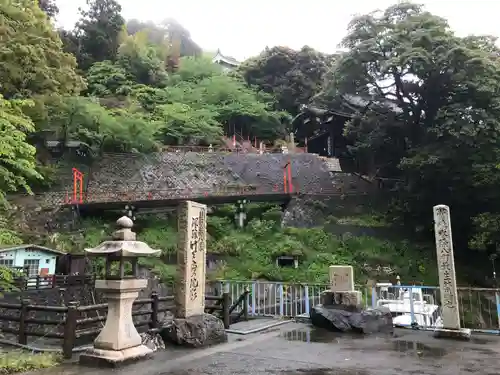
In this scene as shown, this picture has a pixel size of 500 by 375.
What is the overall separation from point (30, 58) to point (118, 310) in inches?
777

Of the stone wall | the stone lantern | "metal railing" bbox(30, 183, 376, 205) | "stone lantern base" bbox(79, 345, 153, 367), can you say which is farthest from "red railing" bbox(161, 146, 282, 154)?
"stone lantern base" bbox(79, 345, 153, 367)

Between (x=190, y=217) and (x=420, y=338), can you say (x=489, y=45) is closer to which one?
(x=420, y=338)

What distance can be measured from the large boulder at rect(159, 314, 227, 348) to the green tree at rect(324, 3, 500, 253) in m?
18.1

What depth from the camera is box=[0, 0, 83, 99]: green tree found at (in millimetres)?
19672

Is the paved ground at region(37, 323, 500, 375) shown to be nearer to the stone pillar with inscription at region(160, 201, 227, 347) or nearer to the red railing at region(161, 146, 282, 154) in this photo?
the stone pillar with inscription at region(160, 201, 227, 347)

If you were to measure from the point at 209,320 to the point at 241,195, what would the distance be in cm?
1835

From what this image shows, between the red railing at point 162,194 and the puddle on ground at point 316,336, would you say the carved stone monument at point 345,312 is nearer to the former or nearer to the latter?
the puddle on ground at point 316,336

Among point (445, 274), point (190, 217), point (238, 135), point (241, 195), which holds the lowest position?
point (445, 274)

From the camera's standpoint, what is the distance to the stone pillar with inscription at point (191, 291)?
859 centimetres

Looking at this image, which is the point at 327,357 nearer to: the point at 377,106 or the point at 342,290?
the point at 342,290

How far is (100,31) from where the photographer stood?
40.6 m

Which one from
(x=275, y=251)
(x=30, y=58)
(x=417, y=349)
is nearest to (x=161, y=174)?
(x=275, y=251)

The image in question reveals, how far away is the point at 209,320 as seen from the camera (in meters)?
A: 9.05

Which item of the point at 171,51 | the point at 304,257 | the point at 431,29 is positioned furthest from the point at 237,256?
the point at 171,51
